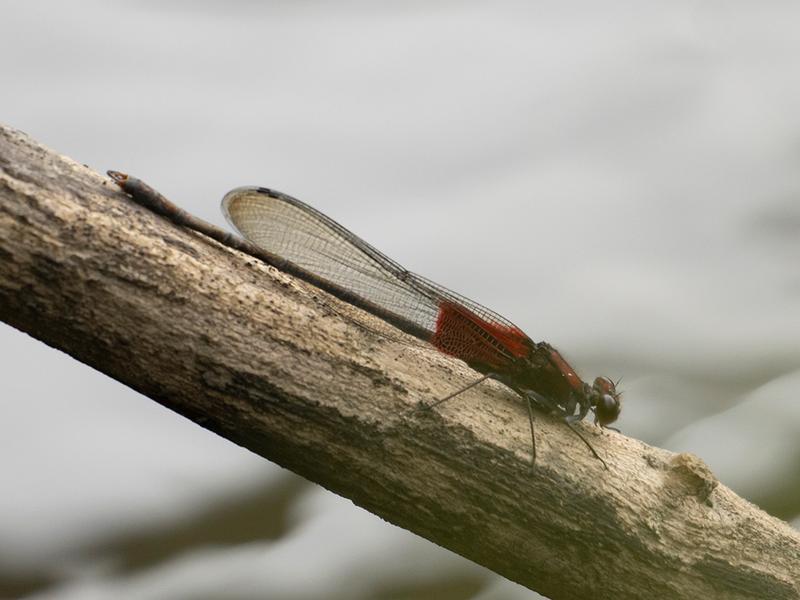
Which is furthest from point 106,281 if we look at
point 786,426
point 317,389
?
point 786,426

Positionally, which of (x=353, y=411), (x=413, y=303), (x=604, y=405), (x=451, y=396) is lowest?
(x=353, y=411)

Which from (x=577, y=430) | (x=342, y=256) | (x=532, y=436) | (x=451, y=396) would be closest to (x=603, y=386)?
(x=577, y=430)

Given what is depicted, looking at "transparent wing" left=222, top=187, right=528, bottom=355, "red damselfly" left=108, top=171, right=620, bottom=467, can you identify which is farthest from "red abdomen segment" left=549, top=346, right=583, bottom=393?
"transparent wing" left=222, top=187, right=528, bottom=355

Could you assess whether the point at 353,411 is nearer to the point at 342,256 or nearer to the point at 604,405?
the point at 342,256

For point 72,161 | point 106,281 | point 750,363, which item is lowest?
point 106,281

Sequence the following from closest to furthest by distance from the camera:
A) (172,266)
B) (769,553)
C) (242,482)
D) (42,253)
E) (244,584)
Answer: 1. (42,253)
2. (172,266)
3. (769,553)
4. (244,584)
5. (242,482)

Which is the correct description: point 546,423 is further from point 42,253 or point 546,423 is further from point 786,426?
point 786,426
